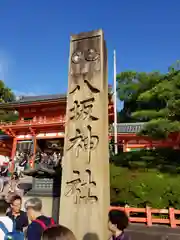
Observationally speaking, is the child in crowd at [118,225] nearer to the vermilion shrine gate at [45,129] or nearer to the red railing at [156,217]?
the red railing at [156,217]

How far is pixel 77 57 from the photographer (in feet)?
15.2

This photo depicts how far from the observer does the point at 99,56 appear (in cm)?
441

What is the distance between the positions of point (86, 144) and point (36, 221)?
206 centimetres

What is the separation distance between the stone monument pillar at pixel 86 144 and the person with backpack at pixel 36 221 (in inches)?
63.8

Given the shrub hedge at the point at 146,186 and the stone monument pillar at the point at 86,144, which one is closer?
the stone monument pillar at the point at 86,144

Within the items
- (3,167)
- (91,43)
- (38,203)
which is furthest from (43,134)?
(38,203)

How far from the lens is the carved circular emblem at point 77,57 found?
4602 millimetres

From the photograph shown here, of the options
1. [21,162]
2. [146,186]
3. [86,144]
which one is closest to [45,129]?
[21,162]

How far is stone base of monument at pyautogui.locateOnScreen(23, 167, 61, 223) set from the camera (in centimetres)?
475

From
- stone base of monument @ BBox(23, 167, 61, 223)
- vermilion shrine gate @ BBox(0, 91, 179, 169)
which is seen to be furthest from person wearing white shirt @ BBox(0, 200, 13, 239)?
vermilion shrine gate @ BBox(0, 91, 179, 169)

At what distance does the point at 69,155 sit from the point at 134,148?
463 inches

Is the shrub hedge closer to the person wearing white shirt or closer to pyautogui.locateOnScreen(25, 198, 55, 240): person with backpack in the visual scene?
pyautogui.locateOnScreen(25, 198, 55, 240): person with backpack

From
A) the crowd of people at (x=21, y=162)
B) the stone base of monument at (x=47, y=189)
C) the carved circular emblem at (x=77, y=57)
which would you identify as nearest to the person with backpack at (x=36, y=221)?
the stone base of monument at (x=47, y=189)

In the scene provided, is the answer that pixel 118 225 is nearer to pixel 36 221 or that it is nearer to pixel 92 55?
pixel 36 221
